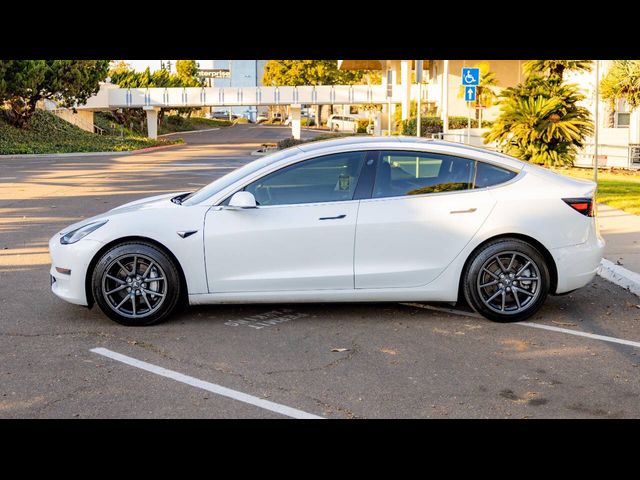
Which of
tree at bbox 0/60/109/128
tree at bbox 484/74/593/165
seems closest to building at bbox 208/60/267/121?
tree at bbox 0/60/109/128

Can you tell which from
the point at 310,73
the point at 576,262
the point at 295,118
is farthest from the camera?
the point at 310,73

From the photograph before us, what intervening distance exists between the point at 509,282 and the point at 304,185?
1972mm

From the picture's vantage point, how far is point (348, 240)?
725 cm

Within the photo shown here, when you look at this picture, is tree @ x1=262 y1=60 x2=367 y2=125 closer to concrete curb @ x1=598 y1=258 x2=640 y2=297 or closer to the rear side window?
concrete curb @ x1=598 y1=258 x2=640 y2=297

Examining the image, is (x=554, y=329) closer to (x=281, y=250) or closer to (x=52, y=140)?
(x=281, y=250)

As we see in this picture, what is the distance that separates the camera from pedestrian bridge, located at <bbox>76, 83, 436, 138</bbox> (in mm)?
60938

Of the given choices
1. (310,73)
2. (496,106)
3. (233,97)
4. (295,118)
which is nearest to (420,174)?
(496,106)

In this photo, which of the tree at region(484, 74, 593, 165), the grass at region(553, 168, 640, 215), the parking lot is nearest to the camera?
the parking lot

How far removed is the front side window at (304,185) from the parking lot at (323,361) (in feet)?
3.54

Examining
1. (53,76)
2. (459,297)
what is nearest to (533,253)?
(459,297)

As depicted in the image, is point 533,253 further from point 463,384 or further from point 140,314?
point 140,314

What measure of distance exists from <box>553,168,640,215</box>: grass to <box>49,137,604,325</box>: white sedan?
6.79 m

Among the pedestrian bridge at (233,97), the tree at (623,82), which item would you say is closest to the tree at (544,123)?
the tree at (623,82)

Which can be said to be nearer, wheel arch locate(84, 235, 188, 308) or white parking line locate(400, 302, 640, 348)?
white parking line locate(400, 302, 640, 348)
